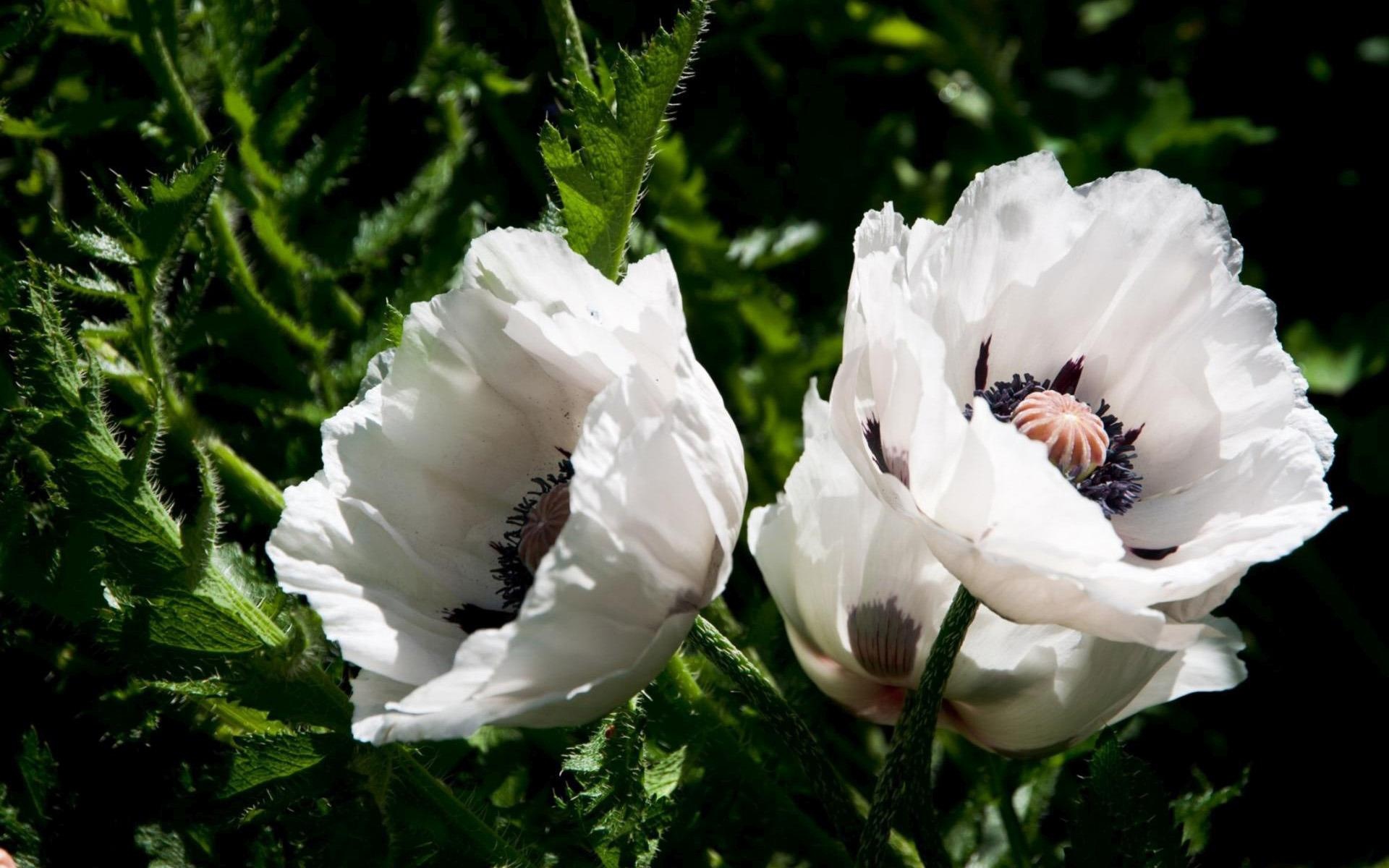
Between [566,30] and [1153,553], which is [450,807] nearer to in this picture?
[1153,553]

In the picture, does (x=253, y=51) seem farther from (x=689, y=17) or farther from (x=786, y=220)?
(x=786, y=220)

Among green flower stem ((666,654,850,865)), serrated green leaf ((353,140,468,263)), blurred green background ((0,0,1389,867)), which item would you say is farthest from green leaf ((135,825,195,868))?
serrated green leaf ((353,140,468,263))

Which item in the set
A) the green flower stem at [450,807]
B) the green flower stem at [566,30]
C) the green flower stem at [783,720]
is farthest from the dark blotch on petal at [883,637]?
the green flower stem at [566,30]

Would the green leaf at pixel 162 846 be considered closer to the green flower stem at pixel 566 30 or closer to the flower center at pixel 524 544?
the flower center at pixel 524 544

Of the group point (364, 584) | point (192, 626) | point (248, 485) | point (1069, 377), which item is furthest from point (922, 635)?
point (248, 485)

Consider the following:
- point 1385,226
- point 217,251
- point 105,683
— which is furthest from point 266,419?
point 1385,226

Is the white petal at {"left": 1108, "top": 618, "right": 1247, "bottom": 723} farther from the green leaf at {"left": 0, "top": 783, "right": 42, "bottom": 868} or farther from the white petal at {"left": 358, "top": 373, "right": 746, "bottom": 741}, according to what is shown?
the green leaf at {"left": 0, "top": 783, "right": 42, "bottom": 868}

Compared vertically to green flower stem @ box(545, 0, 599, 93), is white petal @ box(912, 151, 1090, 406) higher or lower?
lower
